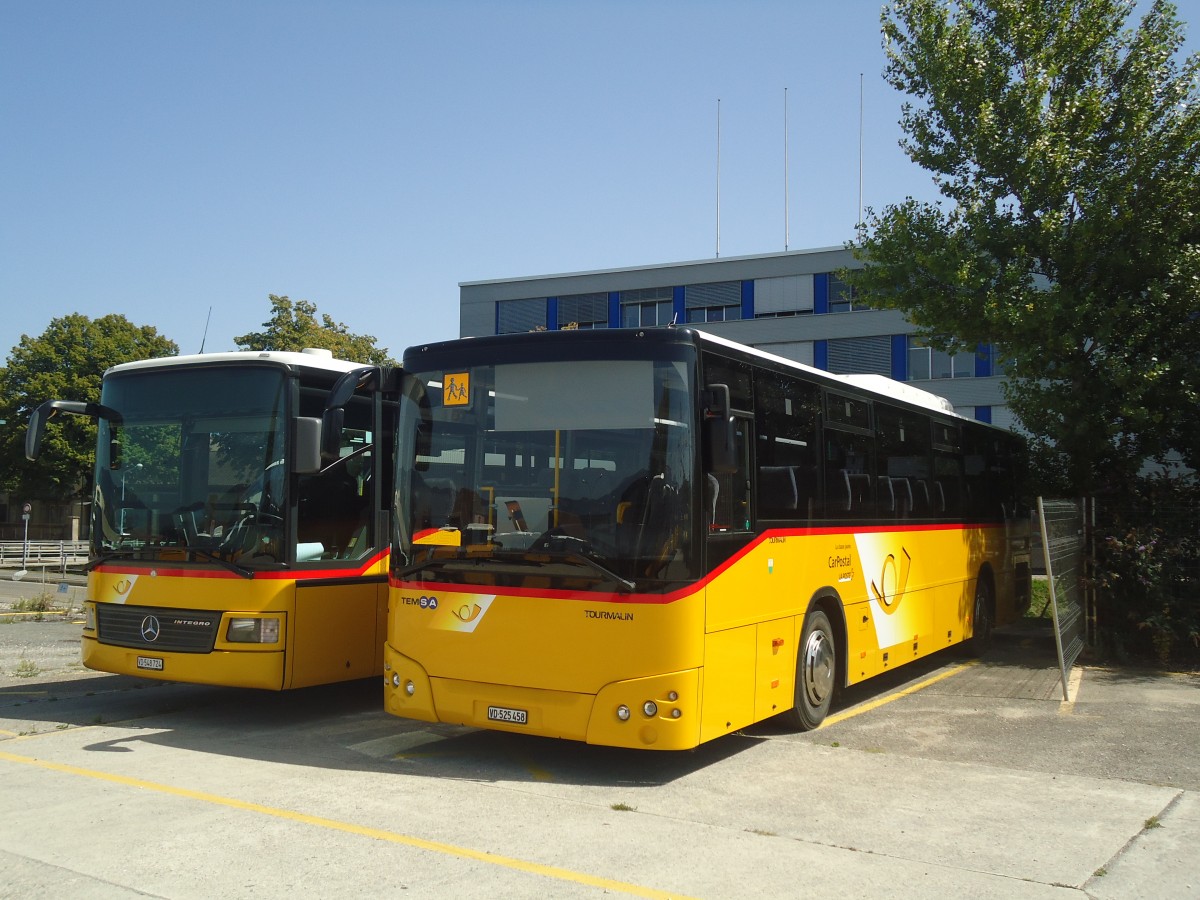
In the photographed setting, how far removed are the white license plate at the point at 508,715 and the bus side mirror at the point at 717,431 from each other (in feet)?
7.04

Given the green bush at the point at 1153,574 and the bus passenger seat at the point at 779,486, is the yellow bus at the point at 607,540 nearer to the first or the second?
the bus passenger seat at the point at 779,486

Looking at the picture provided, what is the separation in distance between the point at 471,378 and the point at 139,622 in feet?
13.0

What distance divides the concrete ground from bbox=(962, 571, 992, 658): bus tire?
11.7ft

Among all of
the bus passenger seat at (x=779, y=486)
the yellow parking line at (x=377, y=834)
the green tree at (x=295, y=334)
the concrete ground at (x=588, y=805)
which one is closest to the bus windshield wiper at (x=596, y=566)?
the concrete ground at (x=588, y=805)

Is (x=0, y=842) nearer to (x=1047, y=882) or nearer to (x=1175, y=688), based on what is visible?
(x=1047, y=882)

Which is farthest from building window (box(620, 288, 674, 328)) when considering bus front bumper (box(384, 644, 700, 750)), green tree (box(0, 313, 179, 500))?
bus front bumper (box(384, 644, 700, 750))

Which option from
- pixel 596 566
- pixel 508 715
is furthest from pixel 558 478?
pixel 508 715

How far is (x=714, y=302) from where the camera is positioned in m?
48.8

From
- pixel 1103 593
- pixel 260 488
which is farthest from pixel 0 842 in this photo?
pixel 1103 593

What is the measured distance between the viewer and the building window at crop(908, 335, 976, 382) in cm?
4338

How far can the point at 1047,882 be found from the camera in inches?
216

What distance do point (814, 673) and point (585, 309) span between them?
43.0 metres

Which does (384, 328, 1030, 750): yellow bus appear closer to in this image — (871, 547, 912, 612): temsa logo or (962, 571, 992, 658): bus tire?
(871, 547, 912, 612): temsa logo

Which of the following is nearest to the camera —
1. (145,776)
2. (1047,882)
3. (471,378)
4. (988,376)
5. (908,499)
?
(1047,882)
